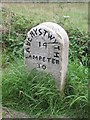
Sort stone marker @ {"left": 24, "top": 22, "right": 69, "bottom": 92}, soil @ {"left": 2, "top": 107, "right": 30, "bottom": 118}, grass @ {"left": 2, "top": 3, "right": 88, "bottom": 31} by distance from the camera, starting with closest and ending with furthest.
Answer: soil @ {"left": 2, "top": 107, "right": 30, "bottom": 118} < stone marker @ {"left": 24, "top": 22, "right": 69, "bottom": 92} < grass @ {"left": 2, "top": 3, "right": 88, "bottom": 31}

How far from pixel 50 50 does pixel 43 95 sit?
0.47 m

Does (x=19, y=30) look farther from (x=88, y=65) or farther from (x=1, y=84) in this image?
(x=1, y=84)

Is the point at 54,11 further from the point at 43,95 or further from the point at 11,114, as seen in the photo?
the point at 11,114

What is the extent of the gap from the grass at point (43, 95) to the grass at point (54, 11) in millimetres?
2584

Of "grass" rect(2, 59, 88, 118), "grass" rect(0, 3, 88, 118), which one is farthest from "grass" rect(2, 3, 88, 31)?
"grass" rect(2, 59, 88, 118)

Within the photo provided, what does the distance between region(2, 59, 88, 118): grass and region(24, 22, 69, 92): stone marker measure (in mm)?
84

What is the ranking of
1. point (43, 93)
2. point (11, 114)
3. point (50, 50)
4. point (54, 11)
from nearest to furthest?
point (11, 114) → point (43, 93) → point (50, 50) → point (54, 11)

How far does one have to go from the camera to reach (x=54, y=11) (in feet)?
23.1

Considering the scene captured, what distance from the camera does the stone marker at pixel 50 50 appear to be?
12.1ft

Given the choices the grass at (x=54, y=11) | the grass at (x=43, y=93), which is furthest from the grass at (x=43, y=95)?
the grass at (x=54, y=11)

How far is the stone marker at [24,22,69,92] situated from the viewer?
12.1 ft

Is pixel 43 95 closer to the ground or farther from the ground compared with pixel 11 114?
farther from the ground

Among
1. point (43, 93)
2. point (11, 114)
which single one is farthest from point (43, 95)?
point (11, 114)

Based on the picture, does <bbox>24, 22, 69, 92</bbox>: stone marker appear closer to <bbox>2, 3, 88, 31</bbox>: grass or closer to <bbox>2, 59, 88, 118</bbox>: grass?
<bbox>2, 59, 88, 118</bbox>: grass
